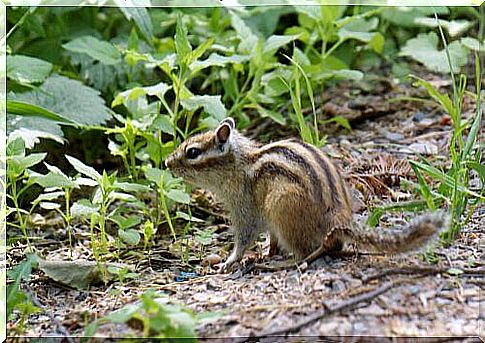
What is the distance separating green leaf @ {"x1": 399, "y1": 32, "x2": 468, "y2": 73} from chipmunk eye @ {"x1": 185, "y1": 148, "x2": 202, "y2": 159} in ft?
5.31

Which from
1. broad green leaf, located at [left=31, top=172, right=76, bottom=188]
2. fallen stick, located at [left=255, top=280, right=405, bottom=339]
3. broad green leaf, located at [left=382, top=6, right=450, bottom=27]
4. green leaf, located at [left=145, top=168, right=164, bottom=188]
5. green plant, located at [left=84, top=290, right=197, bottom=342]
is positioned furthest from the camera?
broad green leaf, located at [left=382, top=6, right=450, bottom=27]

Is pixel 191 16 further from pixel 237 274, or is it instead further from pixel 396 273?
pixel 396 273

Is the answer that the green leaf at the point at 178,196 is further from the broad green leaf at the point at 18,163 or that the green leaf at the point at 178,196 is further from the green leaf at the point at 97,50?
the green leaf at the point at 97,50

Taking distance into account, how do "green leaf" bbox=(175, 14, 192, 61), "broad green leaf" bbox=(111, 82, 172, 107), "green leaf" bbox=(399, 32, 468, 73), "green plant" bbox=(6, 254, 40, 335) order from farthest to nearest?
"green leaf" bbox=(399, 32, 468, 73) → "broad green leaf" bbox=(111, 82, 172, 107) → "green leaf" bbox=(175, 14, 192, 61) → "green plant" bbox=(6, 254, 40, 335)

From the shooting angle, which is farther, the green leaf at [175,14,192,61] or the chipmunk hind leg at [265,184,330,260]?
the green leaf at [175,14,192,61]

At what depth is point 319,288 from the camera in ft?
9.29

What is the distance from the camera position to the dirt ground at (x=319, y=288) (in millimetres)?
2568

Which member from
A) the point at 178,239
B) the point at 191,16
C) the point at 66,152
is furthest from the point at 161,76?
the point at 178,239

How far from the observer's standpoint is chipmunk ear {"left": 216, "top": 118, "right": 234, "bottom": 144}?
3.54 metres

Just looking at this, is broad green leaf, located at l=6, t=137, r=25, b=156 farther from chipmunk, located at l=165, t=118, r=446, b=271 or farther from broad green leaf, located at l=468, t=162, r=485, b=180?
broad green leaf, located at l=468, t=162, r=485, b=180

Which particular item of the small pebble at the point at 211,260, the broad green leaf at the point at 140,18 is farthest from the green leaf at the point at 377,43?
the small pebble at the point at 211,260

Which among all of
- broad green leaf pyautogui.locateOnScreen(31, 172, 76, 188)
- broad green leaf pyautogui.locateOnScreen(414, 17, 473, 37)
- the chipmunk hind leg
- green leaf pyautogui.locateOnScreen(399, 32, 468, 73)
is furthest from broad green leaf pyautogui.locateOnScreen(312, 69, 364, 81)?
broad green leaf pyautogui.locateOnScreen(31, 172, 76, 188)

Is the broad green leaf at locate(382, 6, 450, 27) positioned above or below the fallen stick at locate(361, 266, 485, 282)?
above

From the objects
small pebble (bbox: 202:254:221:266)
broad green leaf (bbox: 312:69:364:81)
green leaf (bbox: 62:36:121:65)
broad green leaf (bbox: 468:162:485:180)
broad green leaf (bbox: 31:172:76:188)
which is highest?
green leaf (bbox: 62:36:121:65)
